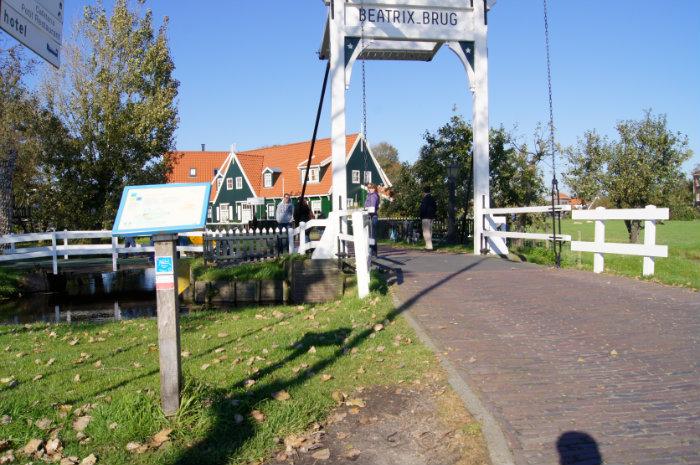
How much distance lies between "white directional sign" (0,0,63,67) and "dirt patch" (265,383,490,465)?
3.30 m

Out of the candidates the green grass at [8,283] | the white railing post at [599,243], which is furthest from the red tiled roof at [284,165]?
the white railing post at [599,243]

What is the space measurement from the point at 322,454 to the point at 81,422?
75.8 inches

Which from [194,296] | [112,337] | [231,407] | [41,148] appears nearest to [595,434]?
[231,407]

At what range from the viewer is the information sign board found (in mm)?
4609

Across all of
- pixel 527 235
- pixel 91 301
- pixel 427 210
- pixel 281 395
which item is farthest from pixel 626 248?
pixel 91 301

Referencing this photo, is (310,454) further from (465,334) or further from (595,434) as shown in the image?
(465,334)

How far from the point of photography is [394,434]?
14.3ft

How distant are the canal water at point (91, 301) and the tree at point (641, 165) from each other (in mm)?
19650

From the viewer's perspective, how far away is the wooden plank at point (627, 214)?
10195mm

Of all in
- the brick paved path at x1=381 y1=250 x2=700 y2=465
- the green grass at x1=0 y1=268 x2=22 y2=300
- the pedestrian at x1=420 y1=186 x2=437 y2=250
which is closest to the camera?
the brick paved path at x1=381 y1=250 x2=700 y2=465

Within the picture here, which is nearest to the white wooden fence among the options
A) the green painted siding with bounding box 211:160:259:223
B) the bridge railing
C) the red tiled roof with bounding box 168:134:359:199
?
the bridge railing

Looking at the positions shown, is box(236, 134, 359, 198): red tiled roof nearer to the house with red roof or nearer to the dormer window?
the house with red roof

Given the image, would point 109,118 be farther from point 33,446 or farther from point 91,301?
point 33,446

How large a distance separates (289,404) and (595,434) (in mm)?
2237
